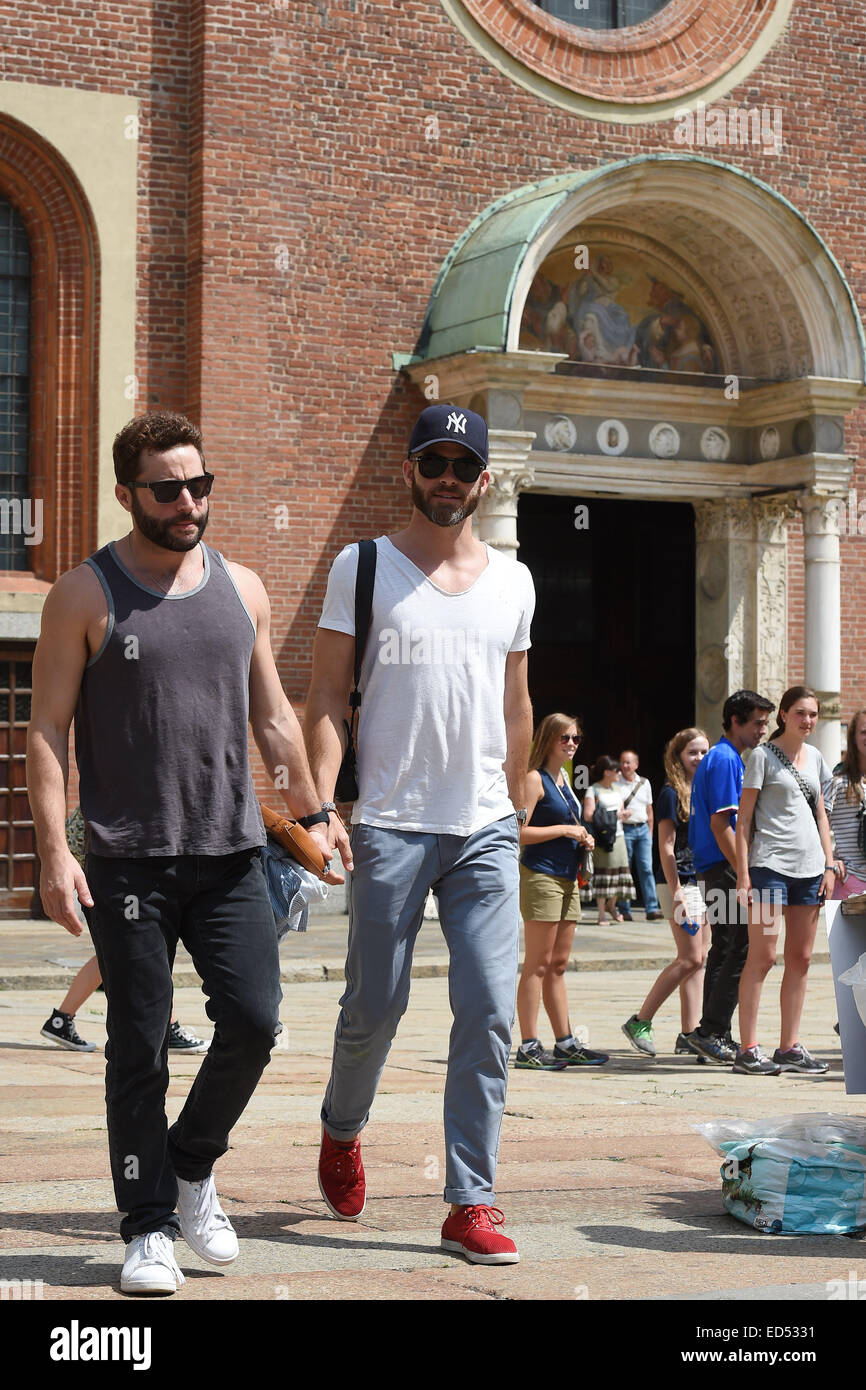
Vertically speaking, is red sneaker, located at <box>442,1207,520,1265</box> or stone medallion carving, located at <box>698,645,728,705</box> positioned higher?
stone medallion carving, located at <box>698,645,728,705</box>

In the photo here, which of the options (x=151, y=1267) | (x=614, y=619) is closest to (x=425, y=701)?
(x=151, y=1267)

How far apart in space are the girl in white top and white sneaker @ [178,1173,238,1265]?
5.25 metres

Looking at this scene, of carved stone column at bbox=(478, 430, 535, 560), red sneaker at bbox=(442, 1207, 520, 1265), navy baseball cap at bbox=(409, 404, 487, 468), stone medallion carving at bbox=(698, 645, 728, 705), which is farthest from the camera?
stone medallion carving at bbox=(698, 645, 728, 705)

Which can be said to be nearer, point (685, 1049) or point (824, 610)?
point (685, 1049)

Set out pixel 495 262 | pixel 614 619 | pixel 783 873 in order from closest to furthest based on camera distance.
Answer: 1. pixel 783 873
2. pixel 495 262
3. pixel 614 619

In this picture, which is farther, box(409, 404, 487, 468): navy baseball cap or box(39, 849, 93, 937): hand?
box(409, 404, 487, 468): navy baseball cap

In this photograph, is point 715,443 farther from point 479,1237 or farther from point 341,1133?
point 479,1237

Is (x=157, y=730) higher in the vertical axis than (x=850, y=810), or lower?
higher

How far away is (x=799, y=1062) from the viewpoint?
9469 millimetres

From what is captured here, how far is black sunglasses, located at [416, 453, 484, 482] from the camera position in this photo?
5367 mm

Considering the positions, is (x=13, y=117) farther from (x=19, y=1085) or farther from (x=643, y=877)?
(x=19, y=1085)

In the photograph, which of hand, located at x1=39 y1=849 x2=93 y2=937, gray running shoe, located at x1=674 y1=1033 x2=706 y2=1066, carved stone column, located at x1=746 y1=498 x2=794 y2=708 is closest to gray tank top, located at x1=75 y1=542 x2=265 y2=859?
hand, located at x1=39 y1=849 x2=93 y2=937

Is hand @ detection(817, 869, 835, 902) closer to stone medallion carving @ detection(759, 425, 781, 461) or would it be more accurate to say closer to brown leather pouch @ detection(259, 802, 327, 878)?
brown leather pouch @ detection(259, 802, 327, 878)

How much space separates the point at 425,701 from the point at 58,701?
103 centimetres
